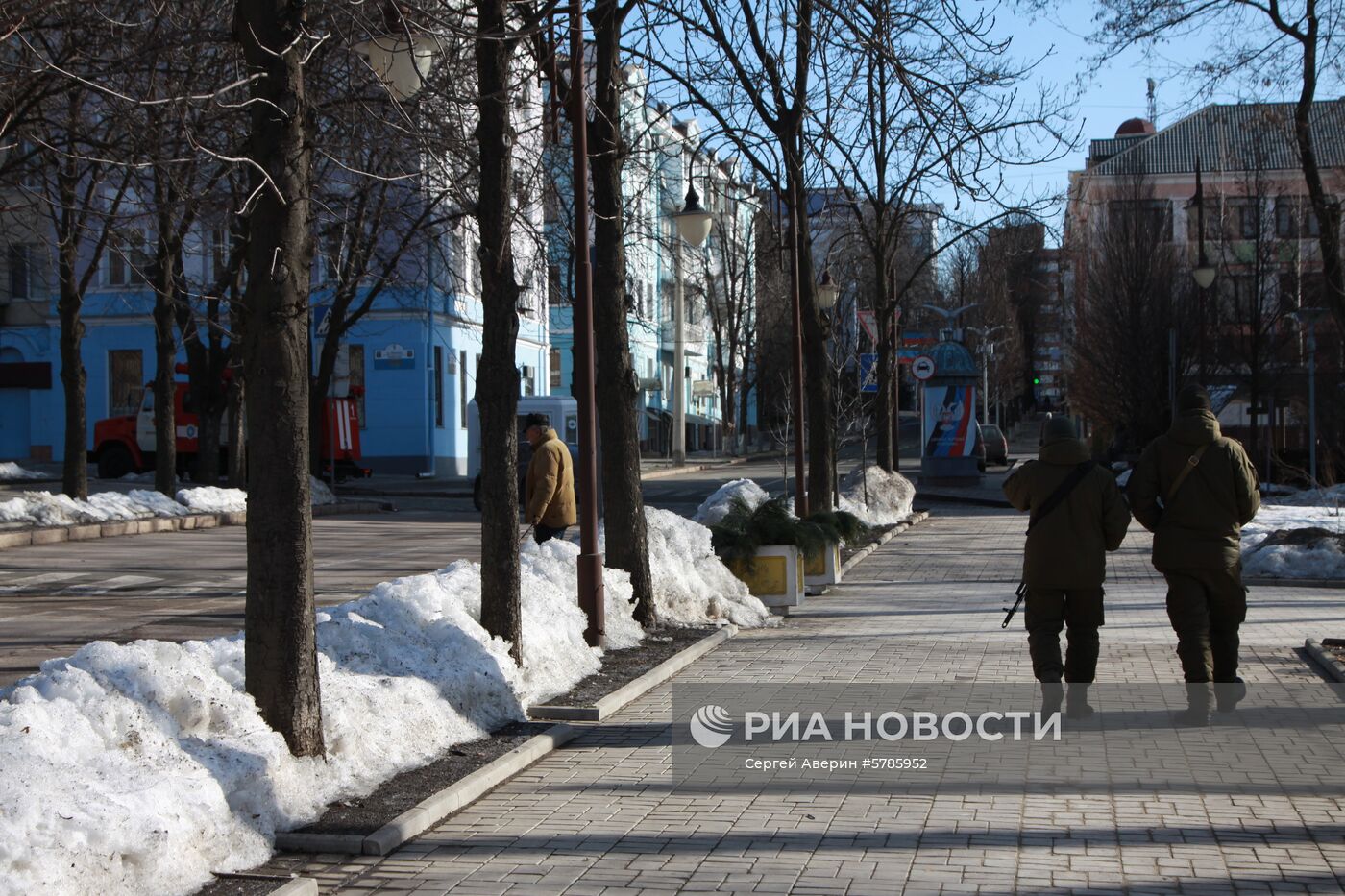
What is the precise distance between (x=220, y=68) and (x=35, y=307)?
121 ft

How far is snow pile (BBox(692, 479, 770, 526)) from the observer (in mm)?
16594

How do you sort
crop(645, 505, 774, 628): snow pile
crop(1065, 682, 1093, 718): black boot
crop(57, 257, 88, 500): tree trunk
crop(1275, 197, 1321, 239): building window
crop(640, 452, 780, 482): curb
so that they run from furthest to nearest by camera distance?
crop(640, 452, 780, 482): curb < crop(1275, 197, 1321, 239): building window < crop(57, 257, 88, 500): tree trunk < crop(645, 505, 774, 628): snow pile < crop(1065, 682, 1093, 718): black boot

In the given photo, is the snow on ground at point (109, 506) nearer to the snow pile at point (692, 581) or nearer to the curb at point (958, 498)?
the snow pile at point (692, 581)

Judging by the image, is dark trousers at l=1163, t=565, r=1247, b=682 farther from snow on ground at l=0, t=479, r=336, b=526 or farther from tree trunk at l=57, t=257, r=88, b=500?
tree trunk at l=57, t=257, r=88, b=500

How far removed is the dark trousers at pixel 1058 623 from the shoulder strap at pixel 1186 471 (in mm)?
691

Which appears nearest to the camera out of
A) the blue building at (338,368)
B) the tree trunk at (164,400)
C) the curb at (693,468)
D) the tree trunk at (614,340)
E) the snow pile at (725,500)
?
the tree trunk at (614,340)

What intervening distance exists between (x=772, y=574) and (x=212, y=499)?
1372 cm

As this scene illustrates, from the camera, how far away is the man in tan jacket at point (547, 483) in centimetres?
1391

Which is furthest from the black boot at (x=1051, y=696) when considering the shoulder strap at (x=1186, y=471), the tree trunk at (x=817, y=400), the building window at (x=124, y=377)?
the building window at (x=124, y=377)

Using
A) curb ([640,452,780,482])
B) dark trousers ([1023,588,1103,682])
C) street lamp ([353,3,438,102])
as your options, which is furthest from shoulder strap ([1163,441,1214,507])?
curb ([640,452,780,482])

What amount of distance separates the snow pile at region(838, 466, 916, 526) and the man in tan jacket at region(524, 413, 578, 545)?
12.8 m

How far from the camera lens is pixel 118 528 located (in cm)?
2159

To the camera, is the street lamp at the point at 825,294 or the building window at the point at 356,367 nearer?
the street lamp at the point at 825,294

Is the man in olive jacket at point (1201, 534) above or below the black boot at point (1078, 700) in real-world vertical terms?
above
